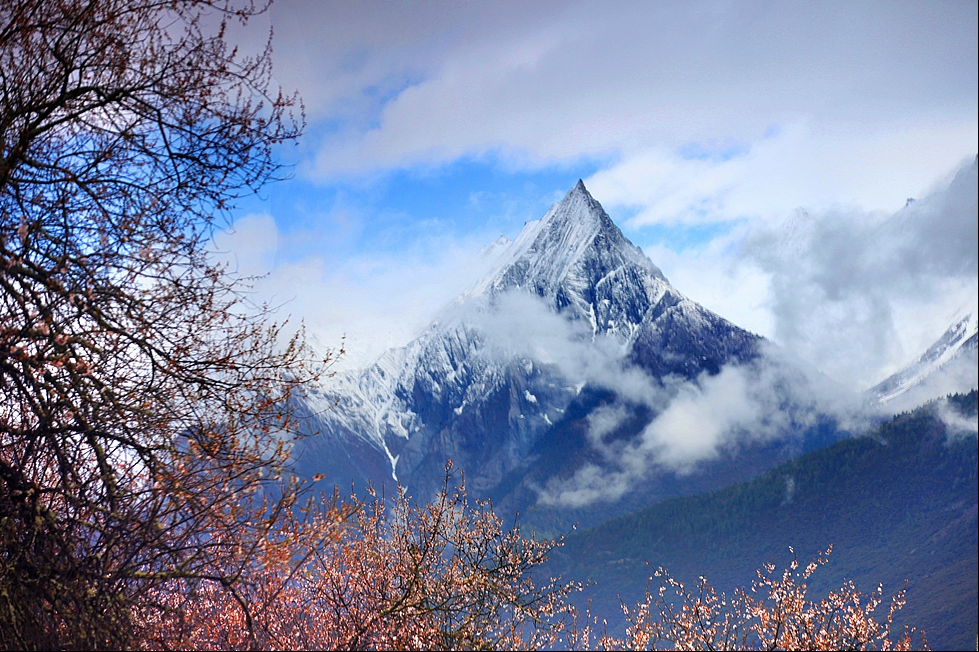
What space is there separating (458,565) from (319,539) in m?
6.80

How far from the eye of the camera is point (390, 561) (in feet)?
47.4

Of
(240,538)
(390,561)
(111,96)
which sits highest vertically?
(111,96)

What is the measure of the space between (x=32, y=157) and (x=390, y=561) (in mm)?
8982

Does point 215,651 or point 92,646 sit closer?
point 92,646

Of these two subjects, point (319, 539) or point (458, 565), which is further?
point (458, 565)

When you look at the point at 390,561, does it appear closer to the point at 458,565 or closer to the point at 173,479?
the point at 458,565

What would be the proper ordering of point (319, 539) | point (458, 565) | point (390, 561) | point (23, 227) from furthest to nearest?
point (458, 565)
point (390, 561)
point (319, 539)
point (23, 227)

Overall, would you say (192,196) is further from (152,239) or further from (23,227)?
(23,227)

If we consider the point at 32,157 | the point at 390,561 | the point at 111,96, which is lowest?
the point at 390,561

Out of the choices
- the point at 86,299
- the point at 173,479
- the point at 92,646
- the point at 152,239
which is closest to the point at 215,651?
the point at 92,646

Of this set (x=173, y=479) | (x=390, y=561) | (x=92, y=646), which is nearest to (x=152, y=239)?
(x=173, y=479)

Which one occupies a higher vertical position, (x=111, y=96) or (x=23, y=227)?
(x=111, y=96)

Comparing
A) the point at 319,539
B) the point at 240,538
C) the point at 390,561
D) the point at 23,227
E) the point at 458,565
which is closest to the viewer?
the point at 23,227

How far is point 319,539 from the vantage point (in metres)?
9.47
